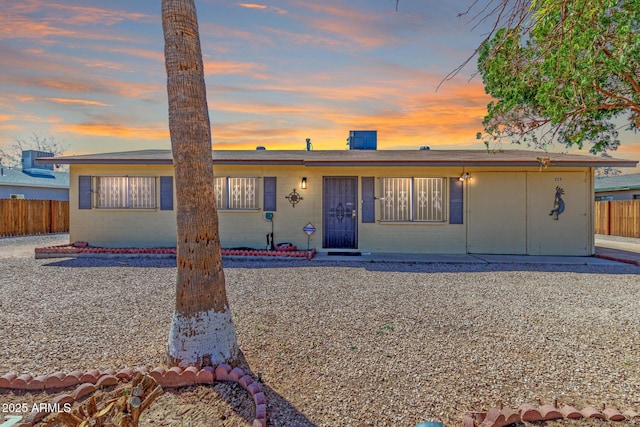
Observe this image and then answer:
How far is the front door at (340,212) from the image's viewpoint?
9484mm

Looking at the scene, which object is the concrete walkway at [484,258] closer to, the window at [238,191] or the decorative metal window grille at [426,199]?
the decorative metal window grille at [426,199]

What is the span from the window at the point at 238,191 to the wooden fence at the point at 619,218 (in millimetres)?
15790

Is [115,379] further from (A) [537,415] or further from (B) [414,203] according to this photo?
(B) [414,203]

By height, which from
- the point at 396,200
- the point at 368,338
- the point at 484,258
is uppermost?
the point at 396,200

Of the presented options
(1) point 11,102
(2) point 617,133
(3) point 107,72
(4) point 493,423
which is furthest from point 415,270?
(1) point 11,102

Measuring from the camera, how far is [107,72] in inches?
329

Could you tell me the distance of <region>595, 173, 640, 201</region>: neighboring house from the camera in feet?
57.0

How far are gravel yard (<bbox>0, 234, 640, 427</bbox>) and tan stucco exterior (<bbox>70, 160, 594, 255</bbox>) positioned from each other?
268cm

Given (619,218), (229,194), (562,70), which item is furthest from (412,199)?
(619,218)

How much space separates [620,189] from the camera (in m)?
17.4

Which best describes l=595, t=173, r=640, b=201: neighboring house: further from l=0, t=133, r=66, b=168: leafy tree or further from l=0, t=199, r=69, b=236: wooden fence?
l=0, t=133, r=66, b=168: leafy tree

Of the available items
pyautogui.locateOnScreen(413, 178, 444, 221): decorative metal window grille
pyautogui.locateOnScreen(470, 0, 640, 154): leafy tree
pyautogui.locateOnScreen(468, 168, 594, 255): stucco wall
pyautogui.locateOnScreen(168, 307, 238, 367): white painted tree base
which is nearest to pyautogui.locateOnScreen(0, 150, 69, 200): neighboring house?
pyautogui.locateOnScreen(413, 178, 444, 221): decorative metal window grille

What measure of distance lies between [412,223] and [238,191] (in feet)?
16.8

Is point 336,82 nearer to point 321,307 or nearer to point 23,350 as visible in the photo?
point 321,307
